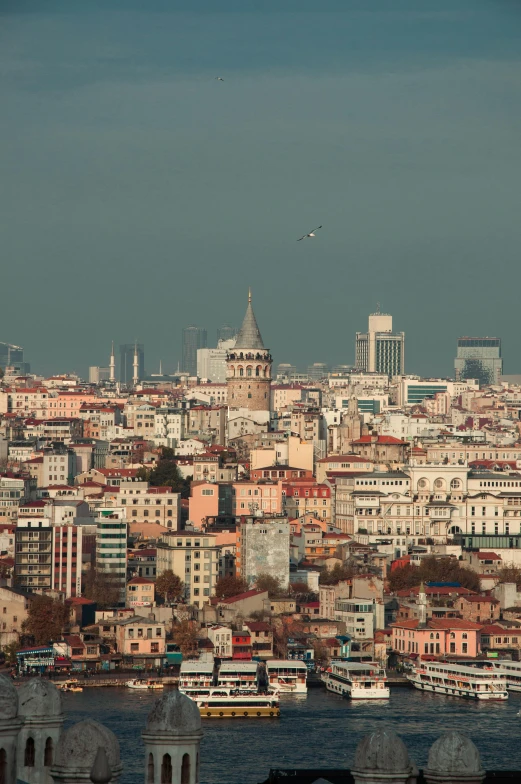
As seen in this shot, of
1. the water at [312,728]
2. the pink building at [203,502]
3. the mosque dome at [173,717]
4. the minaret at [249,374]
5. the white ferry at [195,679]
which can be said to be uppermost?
the minaret at [249,374]

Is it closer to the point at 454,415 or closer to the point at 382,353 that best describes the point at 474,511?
the point at 454,415

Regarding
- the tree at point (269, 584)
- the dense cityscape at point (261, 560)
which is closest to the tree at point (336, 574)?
the dense cityscape at point (261, 560)

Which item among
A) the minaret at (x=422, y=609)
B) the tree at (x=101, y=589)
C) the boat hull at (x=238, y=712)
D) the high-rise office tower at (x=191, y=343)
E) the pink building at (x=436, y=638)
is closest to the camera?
the boat hull at (x=238, y=712)

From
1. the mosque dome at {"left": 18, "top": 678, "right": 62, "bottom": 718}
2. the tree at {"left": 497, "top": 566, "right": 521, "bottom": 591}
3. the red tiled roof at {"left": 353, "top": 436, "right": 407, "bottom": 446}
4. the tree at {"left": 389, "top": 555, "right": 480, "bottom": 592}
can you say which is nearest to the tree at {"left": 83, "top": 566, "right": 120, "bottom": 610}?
the tree at {"left": 389, "top": 555, "right": 480, "bottom": 592}

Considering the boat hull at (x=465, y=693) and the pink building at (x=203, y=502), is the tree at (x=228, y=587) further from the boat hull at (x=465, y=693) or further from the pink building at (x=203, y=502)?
the pink building at (x=203, y=502)

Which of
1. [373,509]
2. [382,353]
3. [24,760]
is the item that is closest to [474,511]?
[373,509]

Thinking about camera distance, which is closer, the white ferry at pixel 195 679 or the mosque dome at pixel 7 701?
the mosque dome at pixel 7 701

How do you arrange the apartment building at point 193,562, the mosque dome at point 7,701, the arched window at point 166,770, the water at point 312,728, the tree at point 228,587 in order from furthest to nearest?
the apartment building at point 193,562 < the tree at point 228,587 < the water at point 312,728 < the arched window at point 166,770 < the mosque dome at point 7,701

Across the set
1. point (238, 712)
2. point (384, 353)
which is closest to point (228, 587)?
point (238, 712)
